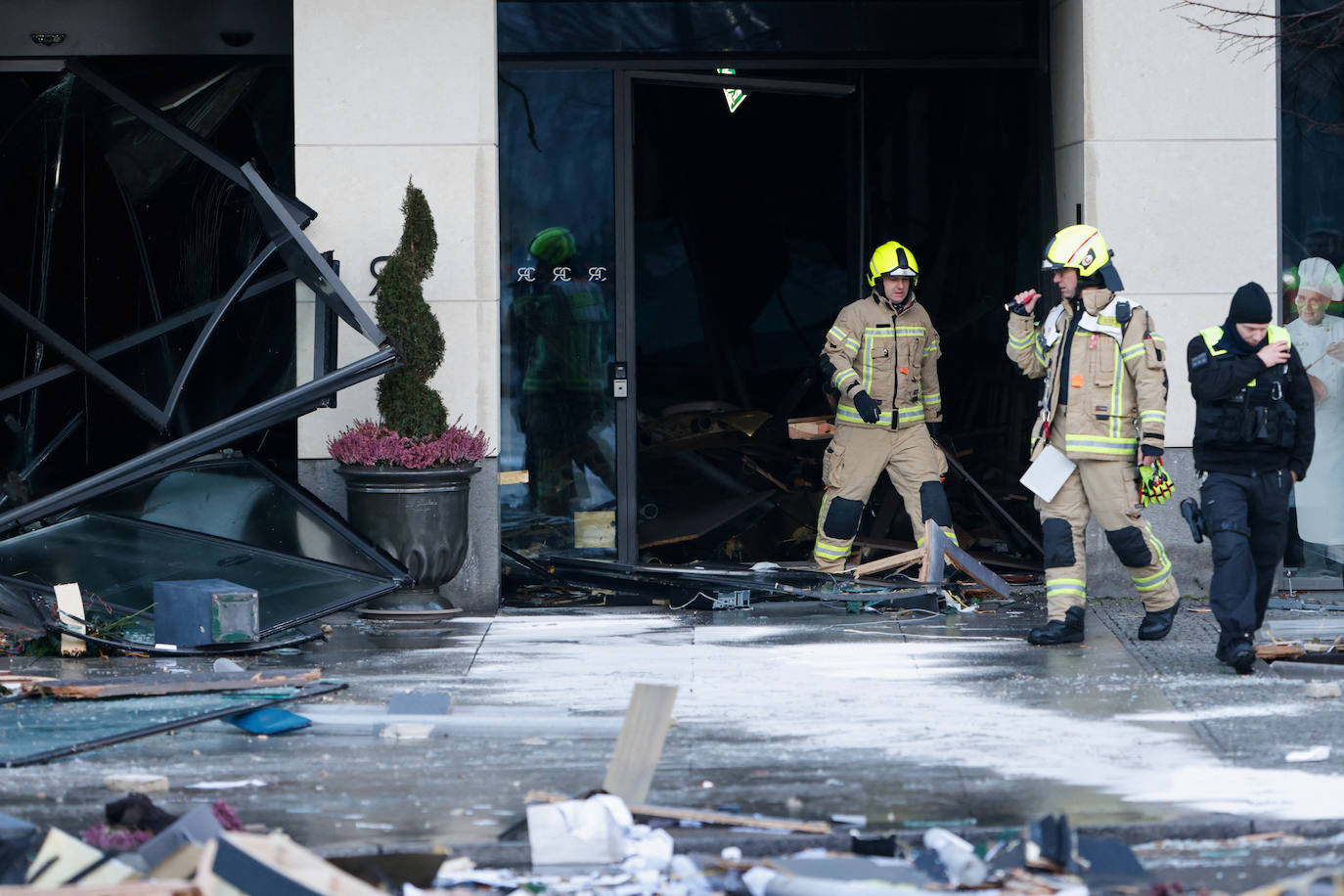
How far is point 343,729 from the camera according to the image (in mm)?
6539

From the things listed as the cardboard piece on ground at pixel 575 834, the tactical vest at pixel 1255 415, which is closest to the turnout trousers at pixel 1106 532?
the tactical vest at pixel 1255 415

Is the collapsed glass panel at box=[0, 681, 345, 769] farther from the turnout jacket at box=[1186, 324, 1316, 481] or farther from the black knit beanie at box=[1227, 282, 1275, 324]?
the black knit beanie at box=[1227, 282, 1275, 324]

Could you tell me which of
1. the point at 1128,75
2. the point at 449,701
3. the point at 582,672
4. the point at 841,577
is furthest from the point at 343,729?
the point at 1128,75

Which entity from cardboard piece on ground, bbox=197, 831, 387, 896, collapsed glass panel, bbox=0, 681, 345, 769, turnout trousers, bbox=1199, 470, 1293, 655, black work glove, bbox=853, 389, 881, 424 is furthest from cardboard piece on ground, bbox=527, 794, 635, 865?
black work glove, bbox=853, 389, 881, 424

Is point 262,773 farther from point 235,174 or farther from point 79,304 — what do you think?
point 79,304

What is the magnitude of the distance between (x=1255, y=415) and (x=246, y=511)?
5.62m

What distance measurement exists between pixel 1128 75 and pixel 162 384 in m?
6.62

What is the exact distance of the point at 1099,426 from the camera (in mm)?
8320

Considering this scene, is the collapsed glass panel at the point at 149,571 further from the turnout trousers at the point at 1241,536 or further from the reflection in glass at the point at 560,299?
the turnout trousers at the point at 1241,536

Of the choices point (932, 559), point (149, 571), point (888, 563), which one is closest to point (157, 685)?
point (149, 571)

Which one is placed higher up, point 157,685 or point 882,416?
point 882,416

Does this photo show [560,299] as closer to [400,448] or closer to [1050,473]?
[400,448]

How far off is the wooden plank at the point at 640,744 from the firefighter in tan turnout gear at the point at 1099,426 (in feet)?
10.7

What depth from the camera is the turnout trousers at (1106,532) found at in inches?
327
